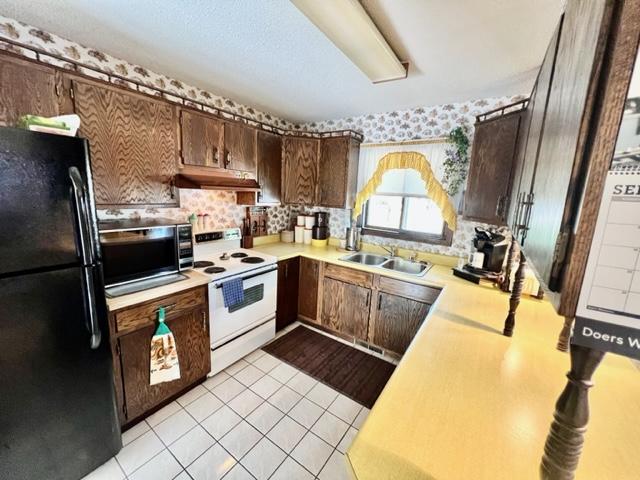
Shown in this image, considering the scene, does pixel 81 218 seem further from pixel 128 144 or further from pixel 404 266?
pixel 404 266

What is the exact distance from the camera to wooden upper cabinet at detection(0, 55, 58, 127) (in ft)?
4.25

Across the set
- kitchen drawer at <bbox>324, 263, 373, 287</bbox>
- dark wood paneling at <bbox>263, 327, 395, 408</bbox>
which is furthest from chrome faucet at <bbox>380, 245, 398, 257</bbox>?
dark wood paneling at <bbox>263, 327, 395, 408</bbox>

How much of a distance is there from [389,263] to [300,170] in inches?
56.7

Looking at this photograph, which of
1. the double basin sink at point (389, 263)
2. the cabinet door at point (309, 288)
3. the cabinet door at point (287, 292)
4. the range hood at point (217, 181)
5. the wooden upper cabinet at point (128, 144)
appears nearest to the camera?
the wooden upper cabinet at point (128, 144)

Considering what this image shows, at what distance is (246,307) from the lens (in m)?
2.30

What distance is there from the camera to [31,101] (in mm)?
1368

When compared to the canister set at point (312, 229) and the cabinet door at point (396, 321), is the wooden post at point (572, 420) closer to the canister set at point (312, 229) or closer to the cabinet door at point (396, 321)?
the cabinet door at point (396, 321)

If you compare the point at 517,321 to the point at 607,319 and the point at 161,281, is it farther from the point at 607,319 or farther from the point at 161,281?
the point at 161,281

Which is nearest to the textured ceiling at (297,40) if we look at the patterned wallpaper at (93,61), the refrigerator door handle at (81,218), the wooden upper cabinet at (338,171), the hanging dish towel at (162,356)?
the patterned wallpaper at (93,61)

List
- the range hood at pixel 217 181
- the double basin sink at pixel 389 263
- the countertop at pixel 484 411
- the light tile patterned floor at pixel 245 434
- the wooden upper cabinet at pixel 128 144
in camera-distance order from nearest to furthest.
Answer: the countertop at pixel 484 411, the light tile patterned floor at pixel 245 434, the wooden upper cabinet at pixel 128 144, the range hood at pixel 217 181, the double basin sink at pixel 389 263

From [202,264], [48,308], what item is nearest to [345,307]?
[202,264]

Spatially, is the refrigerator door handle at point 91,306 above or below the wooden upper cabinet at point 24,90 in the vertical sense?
below

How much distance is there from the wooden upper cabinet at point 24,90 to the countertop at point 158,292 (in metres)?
1.06

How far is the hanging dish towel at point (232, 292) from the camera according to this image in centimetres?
207
